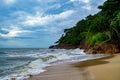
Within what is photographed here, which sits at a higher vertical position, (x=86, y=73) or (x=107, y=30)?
(x=107, y=30)

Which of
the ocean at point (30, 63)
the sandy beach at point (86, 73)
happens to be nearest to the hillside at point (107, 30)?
the ocean at point (30, 63)

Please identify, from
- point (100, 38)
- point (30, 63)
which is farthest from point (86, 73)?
point (100, 38)

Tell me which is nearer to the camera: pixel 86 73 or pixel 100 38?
pixel 86 73

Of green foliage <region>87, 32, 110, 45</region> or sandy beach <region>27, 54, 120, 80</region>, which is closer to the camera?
sandy beach <region>27, 54, 120, 80</region>

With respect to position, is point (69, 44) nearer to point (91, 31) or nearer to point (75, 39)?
point (75, 39)

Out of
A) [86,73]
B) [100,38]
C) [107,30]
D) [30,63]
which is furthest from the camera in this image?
[107,30]

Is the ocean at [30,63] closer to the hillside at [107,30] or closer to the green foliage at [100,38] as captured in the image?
the hillside at [107,30]

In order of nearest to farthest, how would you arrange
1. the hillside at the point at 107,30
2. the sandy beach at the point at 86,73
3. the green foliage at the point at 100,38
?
the sandy beach at the point at 86,73, the hillside at the point at 107,30, the green foliage at the point at 100,38

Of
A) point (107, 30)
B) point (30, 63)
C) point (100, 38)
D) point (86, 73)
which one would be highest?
point (107, 30)

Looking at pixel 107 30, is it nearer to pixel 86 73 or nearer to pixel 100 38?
pixel 100 38

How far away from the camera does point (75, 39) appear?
72312mm

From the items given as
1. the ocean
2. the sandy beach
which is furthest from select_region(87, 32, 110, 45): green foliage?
the sandy beach

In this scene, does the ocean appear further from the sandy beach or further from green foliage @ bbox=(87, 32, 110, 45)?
green foliage @ bbox=(87, 32, 110, 45)

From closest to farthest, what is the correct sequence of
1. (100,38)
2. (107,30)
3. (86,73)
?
(86,73)
(100,38)
(107,30)
